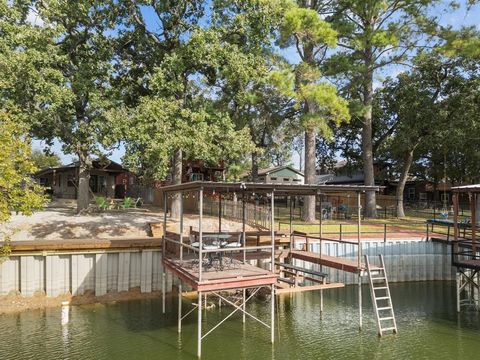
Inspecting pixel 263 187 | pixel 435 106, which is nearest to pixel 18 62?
pixel 263 187

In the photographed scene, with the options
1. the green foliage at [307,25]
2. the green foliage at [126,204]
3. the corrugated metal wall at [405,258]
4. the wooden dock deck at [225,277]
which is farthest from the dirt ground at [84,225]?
the green foliage at [307,25]

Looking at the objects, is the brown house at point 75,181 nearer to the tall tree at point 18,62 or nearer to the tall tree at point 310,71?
the tall tree at point 18,62

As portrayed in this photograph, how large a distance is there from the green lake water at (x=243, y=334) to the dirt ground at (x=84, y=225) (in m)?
6.62

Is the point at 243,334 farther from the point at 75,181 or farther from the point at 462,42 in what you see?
the point at 75,181

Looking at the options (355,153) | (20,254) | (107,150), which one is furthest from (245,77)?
(355,153)

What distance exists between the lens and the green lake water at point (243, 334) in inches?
405

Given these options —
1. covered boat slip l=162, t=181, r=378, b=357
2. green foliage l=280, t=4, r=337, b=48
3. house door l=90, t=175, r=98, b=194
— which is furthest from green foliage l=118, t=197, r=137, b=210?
green foliage l=280, t=4, r=337, b=48

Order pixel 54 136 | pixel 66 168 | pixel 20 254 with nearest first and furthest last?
pixel 20 254 < pixel 54 136 < pixel 66 168

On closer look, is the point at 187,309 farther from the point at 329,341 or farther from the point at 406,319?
the point at 406,319

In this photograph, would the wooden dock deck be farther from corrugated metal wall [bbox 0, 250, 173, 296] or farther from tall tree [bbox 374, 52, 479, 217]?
tall tree [bbox 374, 52, 479, 217]

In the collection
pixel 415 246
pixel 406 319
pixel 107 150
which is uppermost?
pixel 107 150

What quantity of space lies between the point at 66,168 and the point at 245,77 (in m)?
27.3

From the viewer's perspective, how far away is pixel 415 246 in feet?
63.2

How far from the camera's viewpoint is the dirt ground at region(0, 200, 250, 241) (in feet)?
63.7
